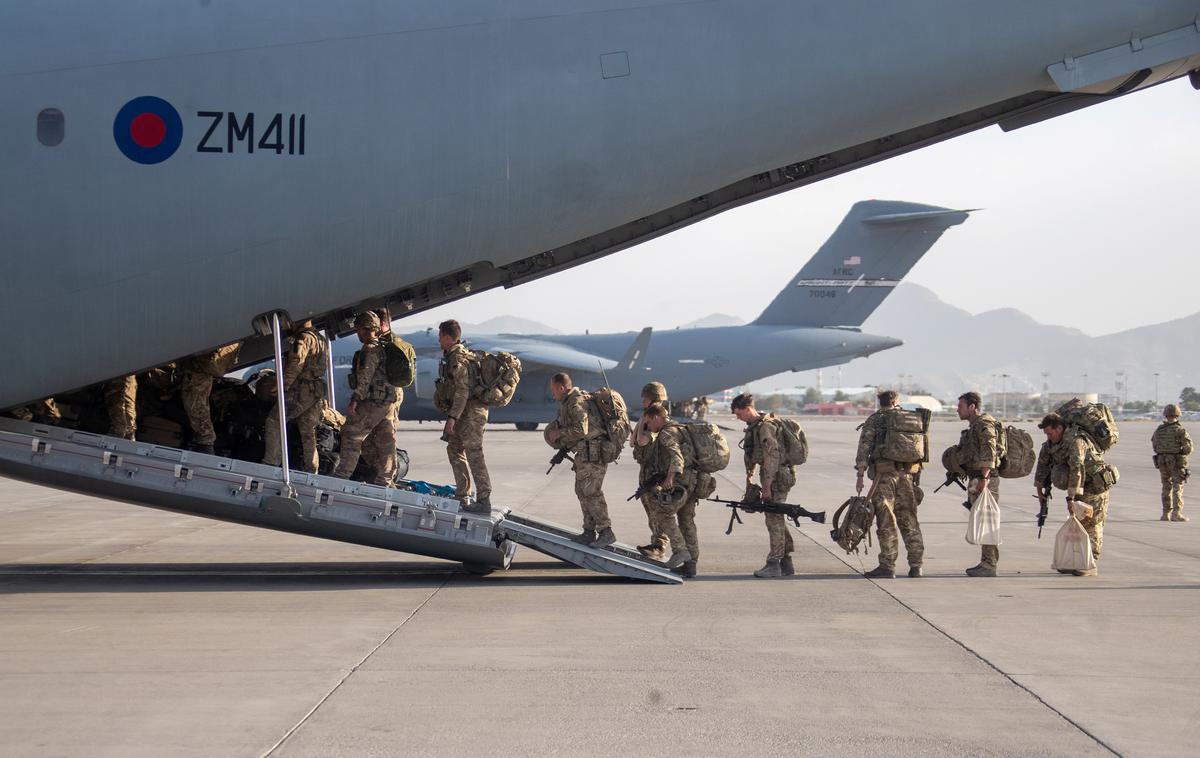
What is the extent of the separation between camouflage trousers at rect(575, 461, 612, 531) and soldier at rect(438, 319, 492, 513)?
33.0 inches

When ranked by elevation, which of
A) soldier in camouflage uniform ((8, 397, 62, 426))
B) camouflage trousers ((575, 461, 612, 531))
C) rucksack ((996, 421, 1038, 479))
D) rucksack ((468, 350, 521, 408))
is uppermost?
rucksack ((468, 350, 521, 408))

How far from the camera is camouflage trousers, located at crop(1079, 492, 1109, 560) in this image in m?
10.9

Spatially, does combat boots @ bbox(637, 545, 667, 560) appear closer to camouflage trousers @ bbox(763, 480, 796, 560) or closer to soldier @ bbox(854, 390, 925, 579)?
camouflage trousers @ bbox(763, 480, 796, 560)

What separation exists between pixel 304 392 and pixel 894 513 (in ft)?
18.3

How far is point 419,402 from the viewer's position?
41.5 m

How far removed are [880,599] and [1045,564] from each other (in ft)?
10.5

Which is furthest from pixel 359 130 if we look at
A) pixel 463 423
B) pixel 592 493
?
pixel 592 493

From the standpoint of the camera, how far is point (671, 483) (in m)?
10.2

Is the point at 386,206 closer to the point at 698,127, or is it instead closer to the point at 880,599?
the point at 698,127

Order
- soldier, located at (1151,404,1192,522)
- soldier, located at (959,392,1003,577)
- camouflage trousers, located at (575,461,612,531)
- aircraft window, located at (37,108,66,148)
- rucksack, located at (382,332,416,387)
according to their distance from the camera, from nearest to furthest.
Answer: aircraft window, located at (37,108,66,148) < rucksack, located at (382,332,416,387) < camouflage trousers, located at (575,461,612,531) < soldier, located at (959,392,1003,577) < soldier, located at (1151,404,1192,522)

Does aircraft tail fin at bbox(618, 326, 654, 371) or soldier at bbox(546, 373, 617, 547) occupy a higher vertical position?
aircraft tail fin at bbox(618, 326, 654, 371)

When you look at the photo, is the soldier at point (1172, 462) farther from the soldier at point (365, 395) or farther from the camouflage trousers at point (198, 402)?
the camouflage trousers at point (198, 402)

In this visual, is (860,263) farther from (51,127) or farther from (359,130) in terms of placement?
(51,127)

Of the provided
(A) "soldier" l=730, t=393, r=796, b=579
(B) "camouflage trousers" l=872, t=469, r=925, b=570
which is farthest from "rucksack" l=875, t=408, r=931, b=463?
(A) "soldier" l=730, t=393, r=796, b=579
